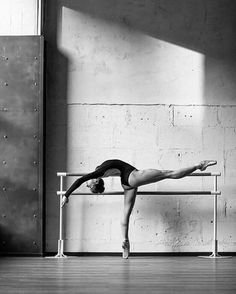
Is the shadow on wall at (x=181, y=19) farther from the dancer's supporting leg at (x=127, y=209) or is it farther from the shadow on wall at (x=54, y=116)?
the dancer's supporting leg at (x=127, y=209)

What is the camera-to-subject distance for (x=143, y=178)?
29.3 ft

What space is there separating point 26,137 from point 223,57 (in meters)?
2.69

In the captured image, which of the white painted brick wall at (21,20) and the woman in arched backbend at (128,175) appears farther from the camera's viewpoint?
the white painted brick wall at (21,20)

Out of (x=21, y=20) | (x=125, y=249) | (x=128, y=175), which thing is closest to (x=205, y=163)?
(x=128, y=175)

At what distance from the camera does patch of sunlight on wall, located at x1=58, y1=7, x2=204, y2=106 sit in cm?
970

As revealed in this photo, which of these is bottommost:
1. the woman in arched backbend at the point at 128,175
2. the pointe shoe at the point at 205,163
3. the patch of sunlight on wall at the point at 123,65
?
the woman in arched backbend at the point at 128,175

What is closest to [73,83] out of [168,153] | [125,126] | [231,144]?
[125,126]

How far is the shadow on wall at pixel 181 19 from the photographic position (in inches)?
384

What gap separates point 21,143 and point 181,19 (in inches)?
101

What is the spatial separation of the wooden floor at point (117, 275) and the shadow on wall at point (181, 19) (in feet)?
8.88

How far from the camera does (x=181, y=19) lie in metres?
9.76

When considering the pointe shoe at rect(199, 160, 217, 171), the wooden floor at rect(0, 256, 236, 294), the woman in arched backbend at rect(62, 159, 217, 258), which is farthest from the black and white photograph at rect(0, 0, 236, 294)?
the wooden floor at rect(0, 256, 236, 294)

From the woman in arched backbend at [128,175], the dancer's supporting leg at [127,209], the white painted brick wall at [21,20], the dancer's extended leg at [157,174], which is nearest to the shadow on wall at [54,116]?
the white painted brick wall at [21,20]

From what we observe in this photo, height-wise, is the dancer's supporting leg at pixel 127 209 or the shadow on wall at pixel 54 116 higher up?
the shadow on wall at pixel 54 116
